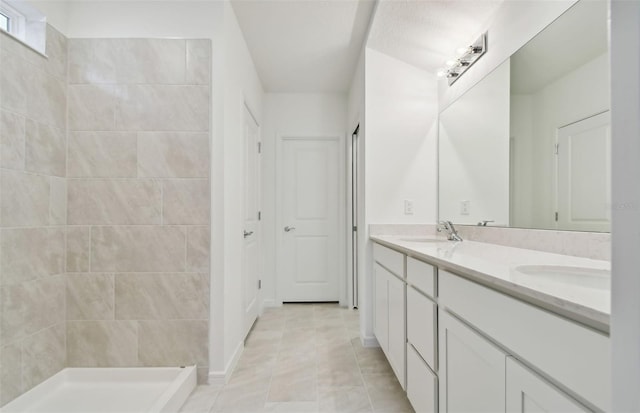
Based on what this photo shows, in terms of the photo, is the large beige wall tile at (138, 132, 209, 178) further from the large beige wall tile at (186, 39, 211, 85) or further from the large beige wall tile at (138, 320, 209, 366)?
the large beige wall tile at (138, 320, 209, 366)

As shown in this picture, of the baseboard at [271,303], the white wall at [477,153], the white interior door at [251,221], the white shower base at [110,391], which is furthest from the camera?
the baseboard at [271,303]

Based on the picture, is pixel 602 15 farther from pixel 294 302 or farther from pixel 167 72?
pixel 294 302

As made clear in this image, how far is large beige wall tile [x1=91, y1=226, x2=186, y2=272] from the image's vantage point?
6.15ft

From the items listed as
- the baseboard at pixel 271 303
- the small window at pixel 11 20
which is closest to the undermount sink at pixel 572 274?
the small window at pixel 11 20

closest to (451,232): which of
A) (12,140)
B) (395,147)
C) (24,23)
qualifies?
(395,147)

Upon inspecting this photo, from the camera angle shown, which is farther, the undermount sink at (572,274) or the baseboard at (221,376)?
the baseboard at (221,376)

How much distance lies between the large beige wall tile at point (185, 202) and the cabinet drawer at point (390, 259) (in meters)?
1.12

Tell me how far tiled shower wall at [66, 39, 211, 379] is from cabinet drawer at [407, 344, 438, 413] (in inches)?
47.2

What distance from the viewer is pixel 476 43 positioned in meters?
1.95

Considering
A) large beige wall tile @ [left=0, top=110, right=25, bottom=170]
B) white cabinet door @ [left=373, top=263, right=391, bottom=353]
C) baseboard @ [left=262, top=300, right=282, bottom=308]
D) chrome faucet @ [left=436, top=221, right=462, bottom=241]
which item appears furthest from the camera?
baseboard @ [left=262, top=300, right=282, bottom=308]

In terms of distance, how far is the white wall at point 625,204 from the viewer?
0.91ft

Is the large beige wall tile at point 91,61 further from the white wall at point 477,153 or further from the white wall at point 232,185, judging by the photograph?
the white wall at point 477,153

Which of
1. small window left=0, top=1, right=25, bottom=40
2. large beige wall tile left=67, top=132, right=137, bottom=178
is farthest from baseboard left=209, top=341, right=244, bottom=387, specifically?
small window left=0, top=1, right=25, bottom=40

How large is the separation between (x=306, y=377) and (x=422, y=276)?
3.76 ft
